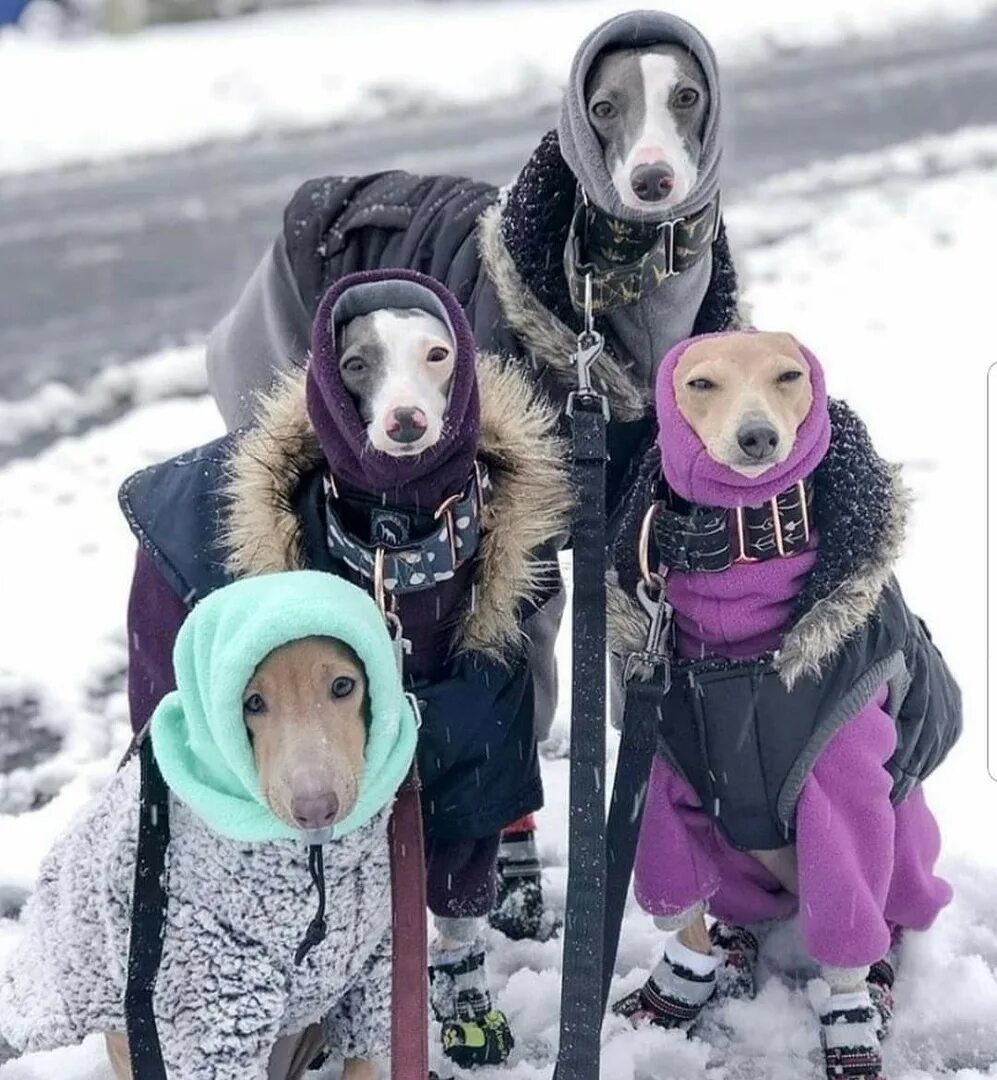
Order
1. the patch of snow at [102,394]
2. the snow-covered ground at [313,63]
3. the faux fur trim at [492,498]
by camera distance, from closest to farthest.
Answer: the faux fur trim at [492,498] < the patch of snow at [102,394] < the snow-covered ground at [313,63]

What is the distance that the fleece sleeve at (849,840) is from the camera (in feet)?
8.00

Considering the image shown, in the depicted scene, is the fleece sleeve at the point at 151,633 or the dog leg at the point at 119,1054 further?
A: the fleece sleeve at the point at 151,633

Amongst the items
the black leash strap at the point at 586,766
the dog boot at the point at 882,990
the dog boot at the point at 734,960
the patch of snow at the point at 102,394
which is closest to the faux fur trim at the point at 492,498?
the black leash strap at the point at 586,766

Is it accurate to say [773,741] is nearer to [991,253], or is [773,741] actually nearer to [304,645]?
[304,645]

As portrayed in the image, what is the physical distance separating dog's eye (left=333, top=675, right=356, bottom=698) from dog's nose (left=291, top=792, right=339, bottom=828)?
14 centimetres

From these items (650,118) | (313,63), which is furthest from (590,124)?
(313,63)

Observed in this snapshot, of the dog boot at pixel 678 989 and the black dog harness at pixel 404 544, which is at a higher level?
the black dog harness at pixel 404 544

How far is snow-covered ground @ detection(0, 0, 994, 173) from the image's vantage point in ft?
31.1

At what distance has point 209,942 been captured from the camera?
7.04 ft

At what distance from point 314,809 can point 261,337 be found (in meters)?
1.46

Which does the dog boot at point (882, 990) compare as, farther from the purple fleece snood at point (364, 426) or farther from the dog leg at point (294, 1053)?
the purple fleece snood at point (364, 426)

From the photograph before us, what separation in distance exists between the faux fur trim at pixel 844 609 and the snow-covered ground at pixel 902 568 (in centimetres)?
72

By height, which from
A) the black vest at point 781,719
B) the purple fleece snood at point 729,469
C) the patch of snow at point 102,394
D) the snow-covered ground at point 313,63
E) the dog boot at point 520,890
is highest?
the snow-covered ground at point 313,63

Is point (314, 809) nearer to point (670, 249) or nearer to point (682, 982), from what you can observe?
point (682, 982)
